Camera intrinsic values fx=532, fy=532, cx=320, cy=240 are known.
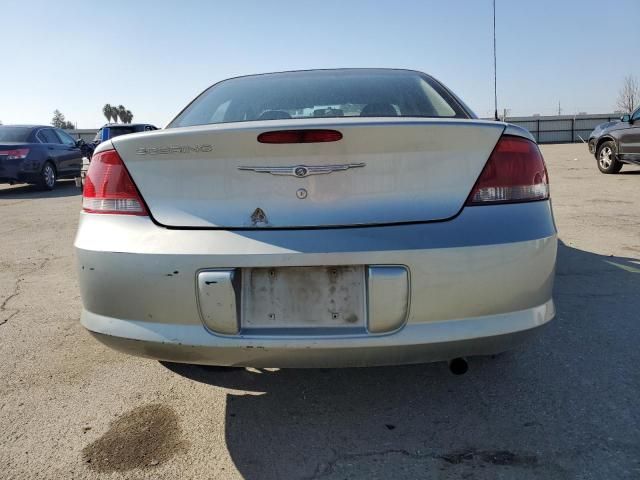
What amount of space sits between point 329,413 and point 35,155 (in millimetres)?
11602

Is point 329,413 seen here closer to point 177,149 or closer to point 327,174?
point 327,174

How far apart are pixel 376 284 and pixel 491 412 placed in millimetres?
951

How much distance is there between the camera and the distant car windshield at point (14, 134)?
38.4ft

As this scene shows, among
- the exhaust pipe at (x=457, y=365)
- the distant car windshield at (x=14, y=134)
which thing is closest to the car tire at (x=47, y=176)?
the distant car windshield at (x=14, y=134)

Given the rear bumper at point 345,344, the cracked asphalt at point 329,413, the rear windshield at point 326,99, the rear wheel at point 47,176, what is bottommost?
the cracked asphalt at point 329,413

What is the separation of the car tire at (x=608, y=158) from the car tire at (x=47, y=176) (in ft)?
41.9

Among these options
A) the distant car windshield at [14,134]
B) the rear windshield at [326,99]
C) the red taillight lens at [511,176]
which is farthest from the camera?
the distant car windshield at [14,134]

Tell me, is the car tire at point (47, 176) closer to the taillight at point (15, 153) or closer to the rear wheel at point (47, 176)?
the rear wheel at point (47, 176)

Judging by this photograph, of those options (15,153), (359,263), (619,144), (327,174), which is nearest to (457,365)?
(359,263)

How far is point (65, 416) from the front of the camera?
2.37 metres

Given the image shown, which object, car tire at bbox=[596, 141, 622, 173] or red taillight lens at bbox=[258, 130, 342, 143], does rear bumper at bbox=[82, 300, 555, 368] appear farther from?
car tire at bbox=[596, 141, 622, 173]

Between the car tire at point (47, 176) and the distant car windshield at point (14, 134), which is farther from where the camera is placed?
the car tire at point (47, 176)

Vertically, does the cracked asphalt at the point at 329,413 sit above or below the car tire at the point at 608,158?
below

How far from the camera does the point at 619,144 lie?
11.6 m
